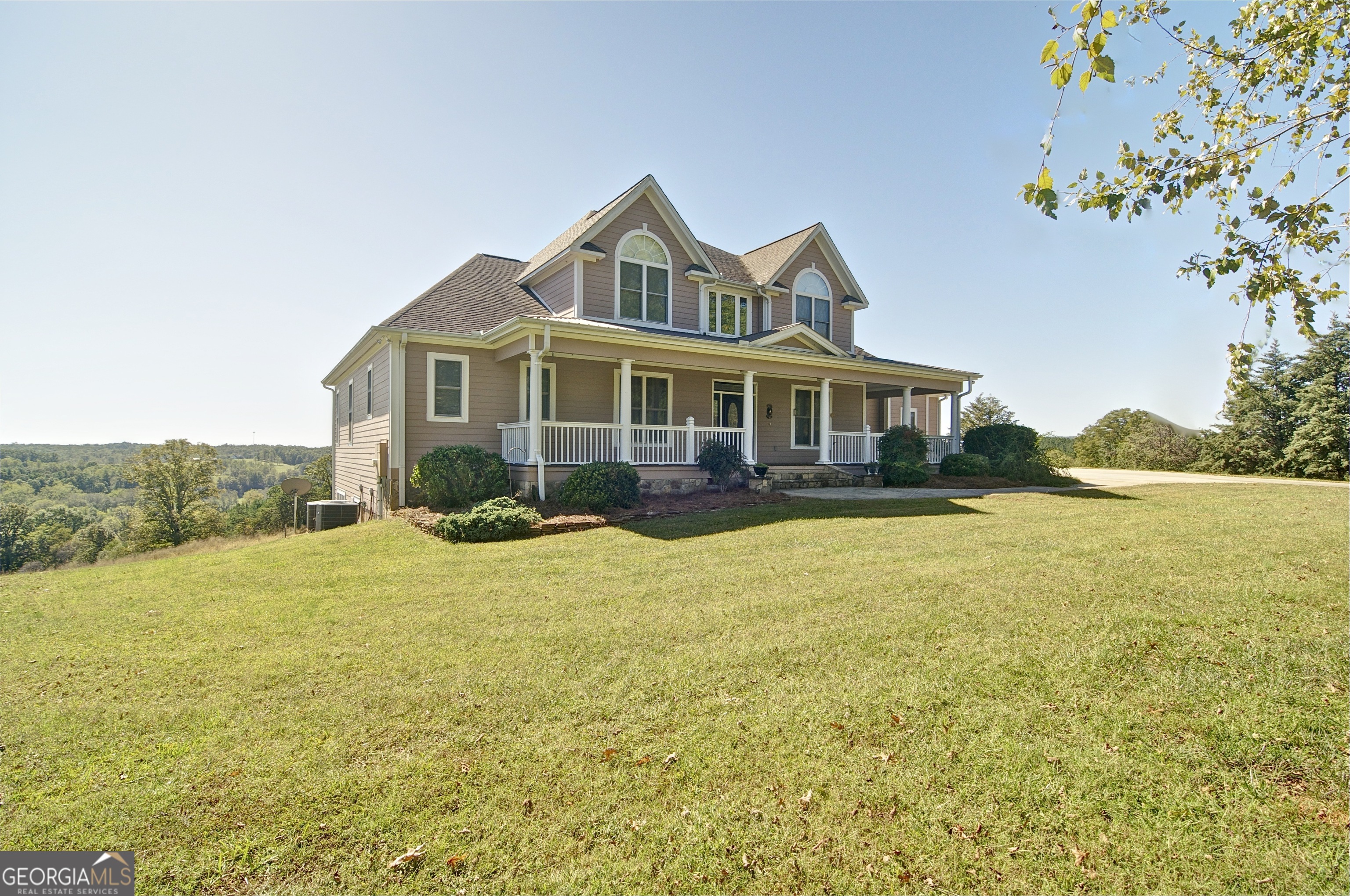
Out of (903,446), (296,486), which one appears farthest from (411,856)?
(296,486)

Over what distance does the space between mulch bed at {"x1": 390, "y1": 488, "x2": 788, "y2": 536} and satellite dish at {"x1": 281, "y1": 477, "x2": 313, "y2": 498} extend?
7.53m

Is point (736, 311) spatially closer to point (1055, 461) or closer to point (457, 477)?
point (457, 477)

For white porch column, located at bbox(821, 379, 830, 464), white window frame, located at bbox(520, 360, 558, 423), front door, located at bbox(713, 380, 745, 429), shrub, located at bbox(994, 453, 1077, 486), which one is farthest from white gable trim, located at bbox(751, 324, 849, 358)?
shrub, located at bbox(994, 453, 1077, 486)

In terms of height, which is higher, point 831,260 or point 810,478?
point 831,260

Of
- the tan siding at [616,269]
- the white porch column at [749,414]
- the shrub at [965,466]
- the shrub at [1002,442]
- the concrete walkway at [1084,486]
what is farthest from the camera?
the shrub at [1002,442]

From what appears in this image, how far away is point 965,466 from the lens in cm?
1731

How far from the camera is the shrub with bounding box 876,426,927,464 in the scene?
16.8m

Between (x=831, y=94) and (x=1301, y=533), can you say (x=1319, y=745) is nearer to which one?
(x=1301, y=533)

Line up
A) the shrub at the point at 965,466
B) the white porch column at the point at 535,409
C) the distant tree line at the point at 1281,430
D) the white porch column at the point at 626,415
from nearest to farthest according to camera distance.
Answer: the white porch column at the point at 535,409, the white porch column at the point at 626,415, the shrub at the point at 965,466, the distant tree line at the point at 1281,430

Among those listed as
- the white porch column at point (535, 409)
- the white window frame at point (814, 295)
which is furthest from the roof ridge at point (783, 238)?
the white porch column at point (535, 409)

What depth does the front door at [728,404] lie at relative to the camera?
18219 millimetres

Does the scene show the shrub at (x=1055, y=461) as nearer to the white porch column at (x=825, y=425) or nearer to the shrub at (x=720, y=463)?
the white porch column at (x=825, y=425)

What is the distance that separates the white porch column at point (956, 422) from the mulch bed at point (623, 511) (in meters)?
8.50

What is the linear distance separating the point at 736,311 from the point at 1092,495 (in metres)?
10.5
